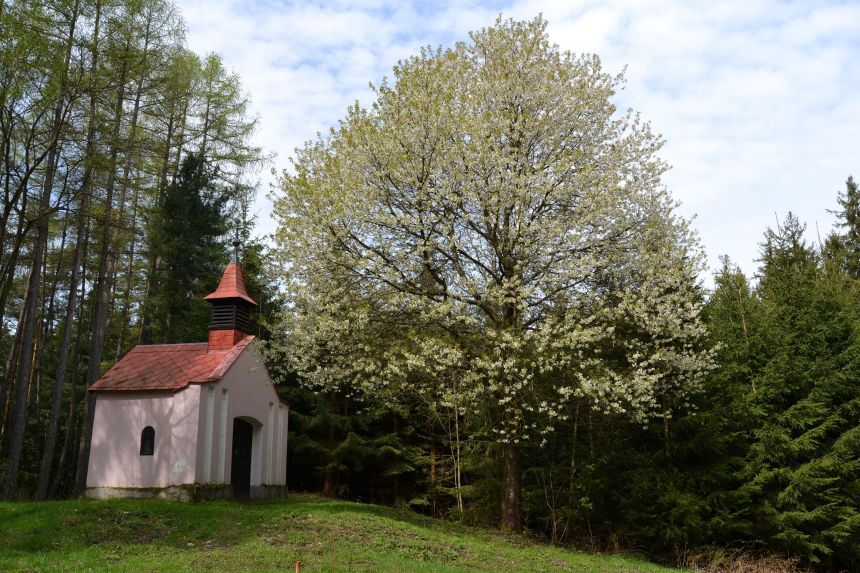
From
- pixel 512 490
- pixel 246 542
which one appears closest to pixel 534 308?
pixel 512 490

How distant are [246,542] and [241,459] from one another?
7.35 meters

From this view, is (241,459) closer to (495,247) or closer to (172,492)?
→ (172,492)

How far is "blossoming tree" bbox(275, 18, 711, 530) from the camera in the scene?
13.3 meters

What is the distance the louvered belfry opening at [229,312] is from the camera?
62.0 ft

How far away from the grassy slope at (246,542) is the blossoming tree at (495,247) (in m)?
2.69

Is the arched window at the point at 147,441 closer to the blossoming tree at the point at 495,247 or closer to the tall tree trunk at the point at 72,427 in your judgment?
the blossoming tree at the point at 495,247

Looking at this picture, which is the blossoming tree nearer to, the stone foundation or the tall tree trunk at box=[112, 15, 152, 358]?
the stone foundation

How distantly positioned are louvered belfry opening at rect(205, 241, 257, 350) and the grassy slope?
5331 mm

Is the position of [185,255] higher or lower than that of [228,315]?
higher

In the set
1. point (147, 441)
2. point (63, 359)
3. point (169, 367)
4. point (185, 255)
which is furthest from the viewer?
point (185, 255)

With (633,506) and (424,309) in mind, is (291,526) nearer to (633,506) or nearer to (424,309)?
(424,309)

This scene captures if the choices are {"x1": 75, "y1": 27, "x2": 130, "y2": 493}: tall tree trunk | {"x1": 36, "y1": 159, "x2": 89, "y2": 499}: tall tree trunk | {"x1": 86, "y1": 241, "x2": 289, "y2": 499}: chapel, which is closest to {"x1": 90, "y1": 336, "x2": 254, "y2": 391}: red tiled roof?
{"x1": 86, "y1": 241, "x2": 289, "y2": 499}: chapel

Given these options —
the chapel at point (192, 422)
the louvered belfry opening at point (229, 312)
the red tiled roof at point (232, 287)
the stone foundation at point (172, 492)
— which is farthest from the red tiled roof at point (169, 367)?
the stone foundation at point (172, 492)

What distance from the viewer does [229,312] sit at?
1909 cm
